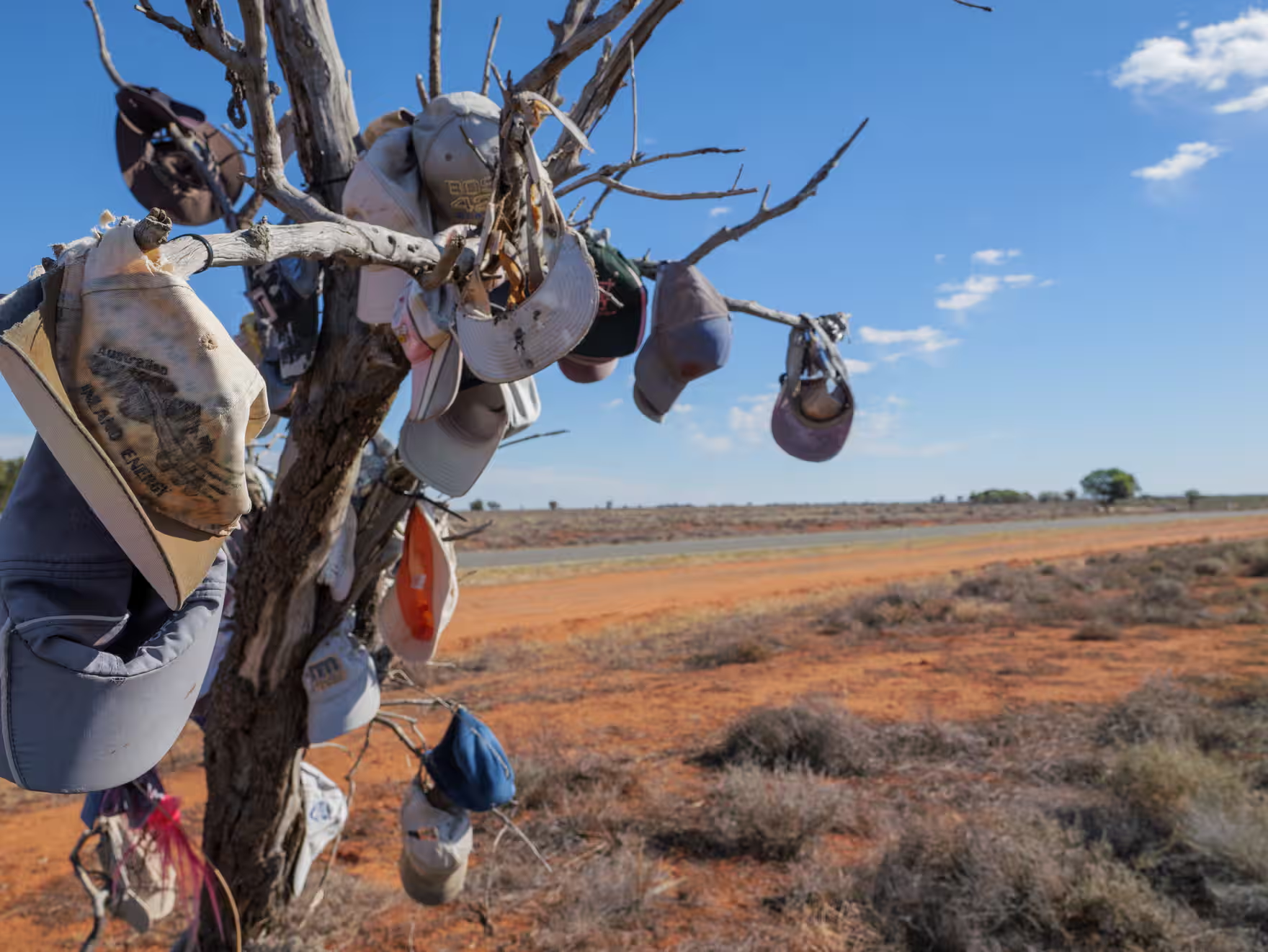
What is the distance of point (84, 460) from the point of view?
2.47 feet

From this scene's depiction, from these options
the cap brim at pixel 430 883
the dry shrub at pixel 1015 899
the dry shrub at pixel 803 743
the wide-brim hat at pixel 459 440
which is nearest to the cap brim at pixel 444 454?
the wide-brim hat at pixel 459 440

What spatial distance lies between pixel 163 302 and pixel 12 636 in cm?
44

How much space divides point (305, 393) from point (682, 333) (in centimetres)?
115

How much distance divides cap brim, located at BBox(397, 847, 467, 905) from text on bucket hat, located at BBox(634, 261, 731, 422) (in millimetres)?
2057

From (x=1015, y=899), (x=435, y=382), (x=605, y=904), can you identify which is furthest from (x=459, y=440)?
(x=1015, y=899)

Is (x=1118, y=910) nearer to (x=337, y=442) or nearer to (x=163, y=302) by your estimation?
(x=337, y=442)

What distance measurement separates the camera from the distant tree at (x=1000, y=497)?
10231 cm

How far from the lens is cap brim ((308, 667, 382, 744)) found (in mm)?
2738

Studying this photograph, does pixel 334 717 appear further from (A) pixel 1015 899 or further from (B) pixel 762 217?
(A) pixel 1015 899

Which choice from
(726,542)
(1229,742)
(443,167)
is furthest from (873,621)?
(726,542)

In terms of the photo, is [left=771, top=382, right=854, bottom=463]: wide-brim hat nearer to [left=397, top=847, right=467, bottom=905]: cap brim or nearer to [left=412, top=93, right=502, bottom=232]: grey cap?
[left=412, top=93, right=502, bottom=232]: grey cap

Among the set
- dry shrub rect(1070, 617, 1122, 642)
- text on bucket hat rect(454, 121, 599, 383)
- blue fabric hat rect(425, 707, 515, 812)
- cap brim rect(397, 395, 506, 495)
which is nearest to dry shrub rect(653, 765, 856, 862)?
blue fabric hat rect(425, 707, 515, 812)

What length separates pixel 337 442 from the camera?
95.3 inches

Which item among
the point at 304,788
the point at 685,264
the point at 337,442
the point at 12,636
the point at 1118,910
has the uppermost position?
the point at 685,264
